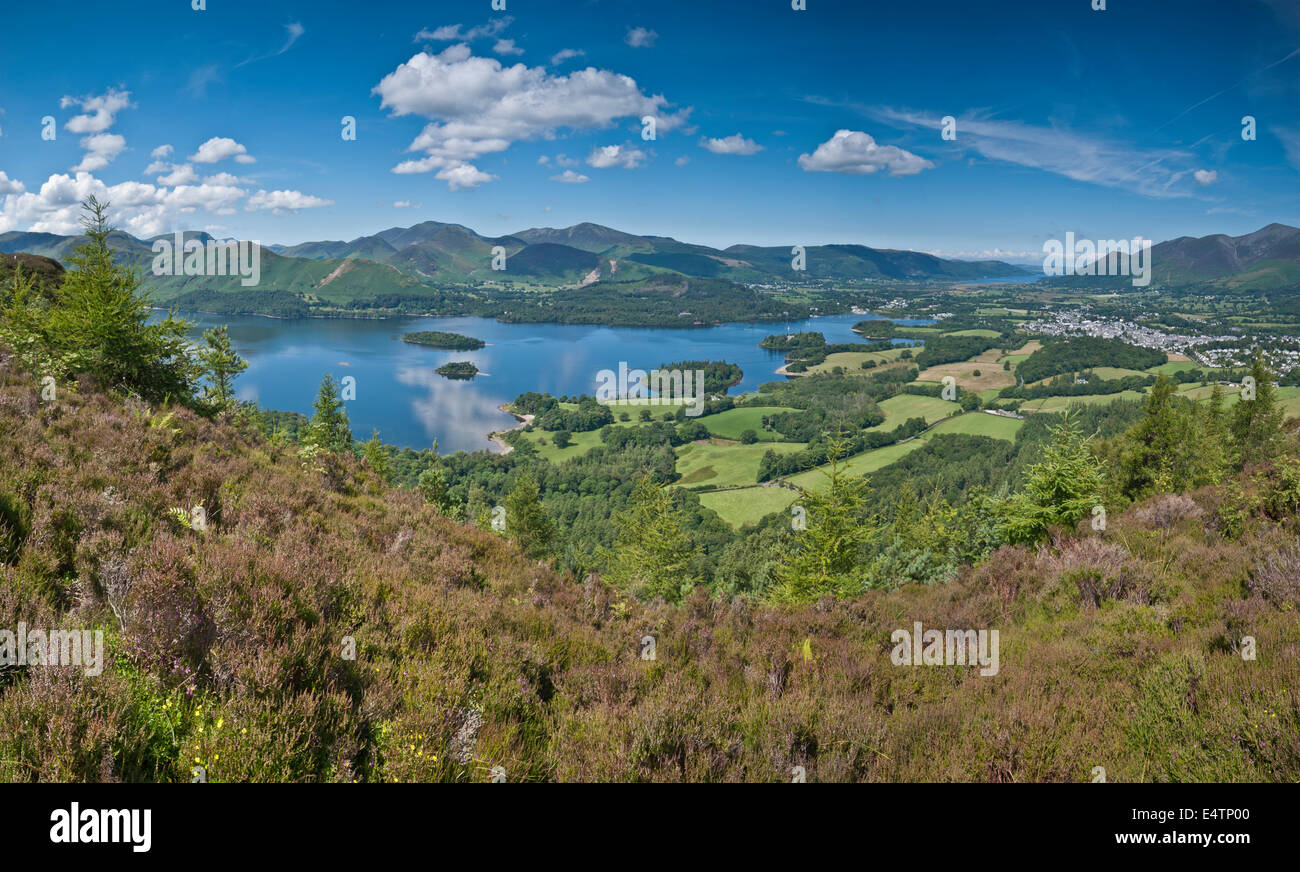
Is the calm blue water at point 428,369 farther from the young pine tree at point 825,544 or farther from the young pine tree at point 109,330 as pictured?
the young pine tree at point 825,544

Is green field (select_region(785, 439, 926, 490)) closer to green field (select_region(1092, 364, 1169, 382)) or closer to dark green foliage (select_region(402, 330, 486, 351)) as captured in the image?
green field (select_region(1092, 364, 1169, 382))

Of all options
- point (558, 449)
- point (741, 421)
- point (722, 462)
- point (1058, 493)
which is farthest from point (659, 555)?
point (741, 421)

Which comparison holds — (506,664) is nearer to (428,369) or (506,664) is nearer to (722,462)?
(722,462)

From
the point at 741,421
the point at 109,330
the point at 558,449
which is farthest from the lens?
the point at 741,421

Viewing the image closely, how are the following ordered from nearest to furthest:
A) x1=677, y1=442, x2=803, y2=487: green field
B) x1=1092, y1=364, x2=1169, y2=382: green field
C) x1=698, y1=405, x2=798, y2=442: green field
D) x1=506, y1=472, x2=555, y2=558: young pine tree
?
x1=506, y1=472, x2=555, y2=558: young pine tree, x1=677, y1=442, x2=803, y2=487: green field, x1=698, y1=405, x2=798, y2=442: green field, x1=1092, y1=364, x2=1169, y2=382: green field

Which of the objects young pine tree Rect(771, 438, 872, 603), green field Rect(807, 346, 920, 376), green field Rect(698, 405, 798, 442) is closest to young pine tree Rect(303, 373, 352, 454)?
young pine tree Rect(771, 438, 872, 603)
